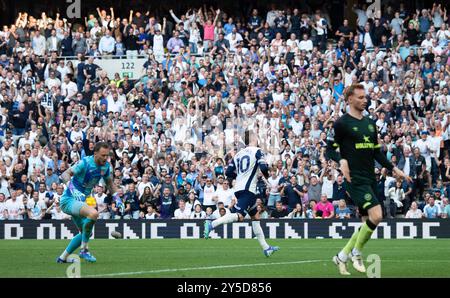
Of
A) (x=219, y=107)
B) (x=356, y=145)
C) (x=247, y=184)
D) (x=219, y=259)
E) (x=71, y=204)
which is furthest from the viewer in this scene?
(x=219, y=107)

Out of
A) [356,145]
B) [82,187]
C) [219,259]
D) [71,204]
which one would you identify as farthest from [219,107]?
[356,145]

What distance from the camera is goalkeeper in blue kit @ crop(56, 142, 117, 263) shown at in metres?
16.1

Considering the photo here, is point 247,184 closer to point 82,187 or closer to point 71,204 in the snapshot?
point 82,187

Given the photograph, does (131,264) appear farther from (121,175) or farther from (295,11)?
(295,11)

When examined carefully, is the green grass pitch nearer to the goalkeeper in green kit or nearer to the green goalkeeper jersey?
the goalkeeper in green kit

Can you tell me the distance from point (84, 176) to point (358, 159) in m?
4.64

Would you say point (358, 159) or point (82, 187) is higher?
point (358, 159)

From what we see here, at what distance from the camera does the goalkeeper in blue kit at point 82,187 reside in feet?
52.7

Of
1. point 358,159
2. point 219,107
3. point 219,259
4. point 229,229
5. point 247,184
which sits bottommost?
point 229,229

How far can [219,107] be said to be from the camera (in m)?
29.8

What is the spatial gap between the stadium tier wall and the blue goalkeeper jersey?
33.1ft

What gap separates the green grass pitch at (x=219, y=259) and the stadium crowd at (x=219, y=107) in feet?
12.0

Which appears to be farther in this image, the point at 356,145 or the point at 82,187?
the point at 82,187

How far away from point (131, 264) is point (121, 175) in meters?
12.4
